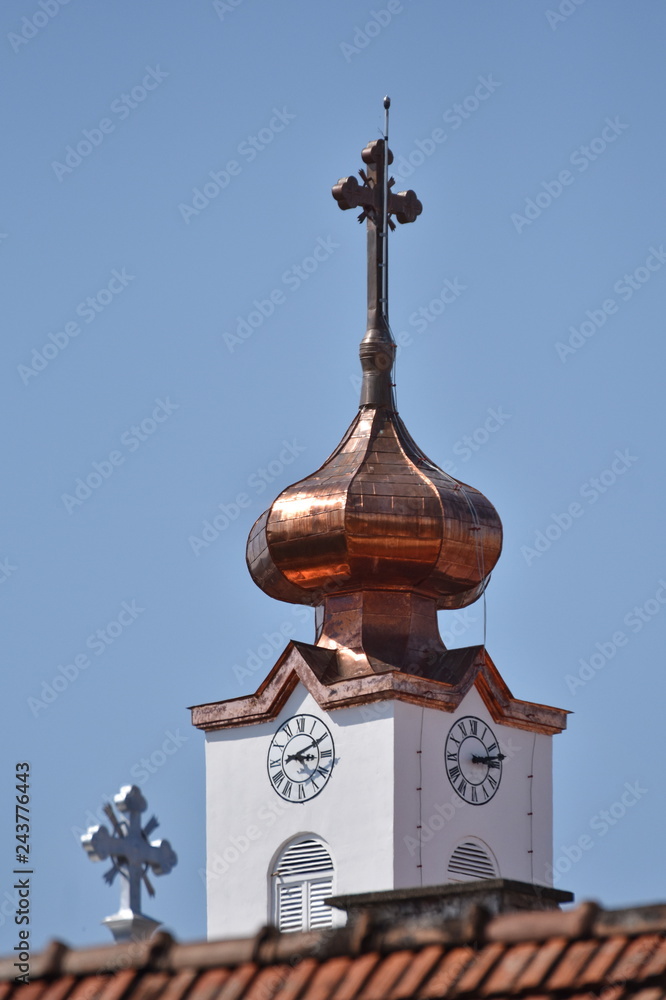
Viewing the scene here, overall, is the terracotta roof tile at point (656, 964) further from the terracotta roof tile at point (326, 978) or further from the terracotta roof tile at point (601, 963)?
the terracotta roof tile at point (326, 978)


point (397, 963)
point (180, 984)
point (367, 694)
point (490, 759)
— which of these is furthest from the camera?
point (490, 759)

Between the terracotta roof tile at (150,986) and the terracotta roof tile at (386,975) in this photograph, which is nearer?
the terracotta roof tile at (386,975)

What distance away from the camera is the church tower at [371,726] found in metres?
33.1

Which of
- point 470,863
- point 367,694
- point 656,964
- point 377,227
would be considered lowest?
point 656,964

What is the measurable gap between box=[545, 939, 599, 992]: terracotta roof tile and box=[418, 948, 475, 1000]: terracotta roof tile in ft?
1.76

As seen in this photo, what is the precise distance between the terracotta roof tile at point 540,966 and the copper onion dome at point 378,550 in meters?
18.3

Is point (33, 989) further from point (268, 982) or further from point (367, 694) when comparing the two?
point (367, 694)

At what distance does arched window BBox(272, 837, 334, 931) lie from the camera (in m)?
33.0

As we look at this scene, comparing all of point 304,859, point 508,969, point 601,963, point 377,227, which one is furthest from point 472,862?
point 601,963

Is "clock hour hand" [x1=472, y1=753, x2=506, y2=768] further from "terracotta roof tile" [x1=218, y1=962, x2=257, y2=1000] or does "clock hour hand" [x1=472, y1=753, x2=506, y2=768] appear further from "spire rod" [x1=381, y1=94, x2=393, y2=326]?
"terracotta roof tile" [x1=218, y1=962, x2=257, y2=1000]

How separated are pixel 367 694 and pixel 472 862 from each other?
87.9 inches

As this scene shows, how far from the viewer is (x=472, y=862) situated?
33375 mm

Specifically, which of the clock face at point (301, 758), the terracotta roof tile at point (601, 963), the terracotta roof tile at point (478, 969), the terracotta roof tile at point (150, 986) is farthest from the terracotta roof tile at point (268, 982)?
the clock face at point (301, 758)

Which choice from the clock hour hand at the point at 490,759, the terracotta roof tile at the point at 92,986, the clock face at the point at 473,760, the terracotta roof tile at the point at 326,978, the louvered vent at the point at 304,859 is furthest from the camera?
the clock hour hand at the point at 490,759
